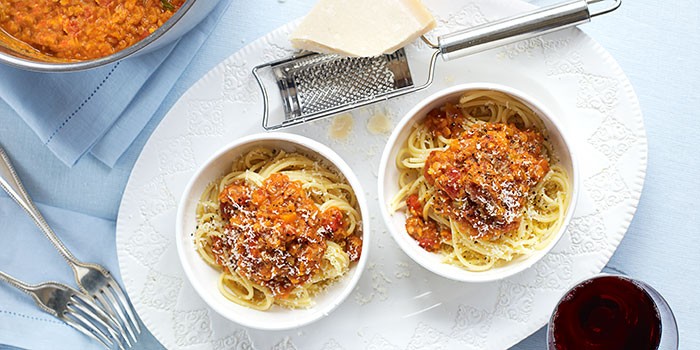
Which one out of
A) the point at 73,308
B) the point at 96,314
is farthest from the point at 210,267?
the point at 73,308

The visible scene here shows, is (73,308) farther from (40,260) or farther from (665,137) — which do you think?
(665,137)

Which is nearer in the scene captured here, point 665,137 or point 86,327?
point 665,137

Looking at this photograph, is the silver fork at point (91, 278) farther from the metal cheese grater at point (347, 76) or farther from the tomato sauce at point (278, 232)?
the metal cheese grater at point (347, 76)

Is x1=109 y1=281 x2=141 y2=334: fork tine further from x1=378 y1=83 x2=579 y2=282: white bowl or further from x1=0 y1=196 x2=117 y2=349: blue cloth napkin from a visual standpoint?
x1=378 y1=83 x2=579 y2=282: white bowl

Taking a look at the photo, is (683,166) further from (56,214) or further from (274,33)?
(56,214)

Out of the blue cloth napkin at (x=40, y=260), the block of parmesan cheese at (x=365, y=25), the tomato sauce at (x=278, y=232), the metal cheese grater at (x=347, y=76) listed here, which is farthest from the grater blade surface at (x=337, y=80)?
the blue cloth napkin at (x=40, y=260)

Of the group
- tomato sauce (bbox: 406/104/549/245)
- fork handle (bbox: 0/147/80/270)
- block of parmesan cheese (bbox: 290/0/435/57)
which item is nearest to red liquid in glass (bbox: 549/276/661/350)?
tomato sauce (bbox: 406/104/549/245)
